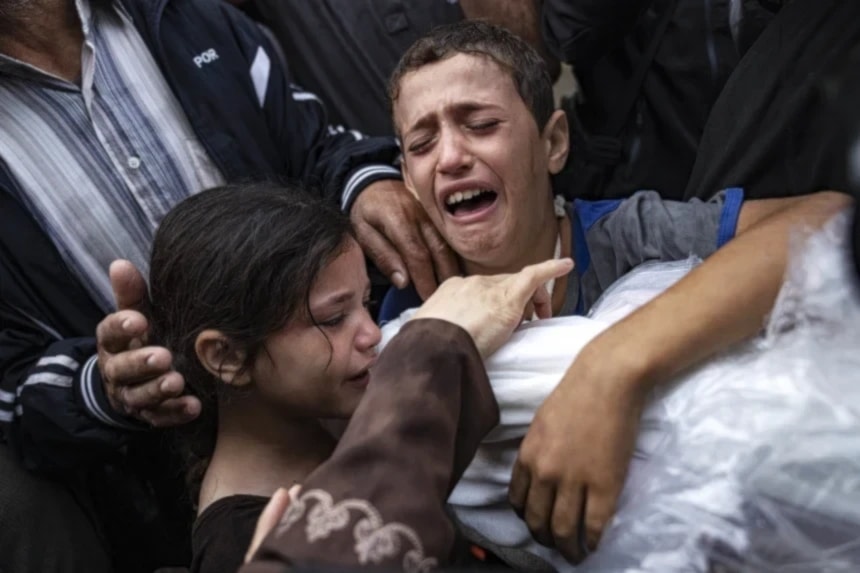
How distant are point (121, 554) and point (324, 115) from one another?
90 cm

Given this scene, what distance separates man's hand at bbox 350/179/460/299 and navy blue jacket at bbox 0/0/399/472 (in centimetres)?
8

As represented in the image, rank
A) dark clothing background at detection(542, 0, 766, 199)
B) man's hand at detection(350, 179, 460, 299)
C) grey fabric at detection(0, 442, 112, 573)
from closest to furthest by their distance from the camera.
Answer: grey fabric at detection(0, 442, 112, 573) → man's hand at detection(350, 179, 460, 299) → dark clothing background at detection(542, 0, 766, 199)

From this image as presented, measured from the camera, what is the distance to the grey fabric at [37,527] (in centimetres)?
176

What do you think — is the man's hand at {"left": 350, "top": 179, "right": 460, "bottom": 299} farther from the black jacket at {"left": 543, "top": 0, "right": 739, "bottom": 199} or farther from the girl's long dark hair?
the black jacket at {"left": 543, "top": 0, "right": 739, "bottom": 199}

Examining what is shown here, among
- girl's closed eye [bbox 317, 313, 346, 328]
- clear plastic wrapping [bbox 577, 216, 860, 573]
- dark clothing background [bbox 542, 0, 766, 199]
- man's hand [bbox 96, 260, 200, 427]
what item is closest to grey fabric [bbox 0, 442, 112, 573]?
man's hand [bbox 96, 260, 200, 427]

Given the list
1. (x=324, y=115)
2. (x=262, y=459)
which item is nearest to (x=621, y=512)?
(x=262, y=459)

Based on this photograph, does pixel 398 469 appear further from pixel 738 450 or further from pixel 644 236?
pixel 644 236

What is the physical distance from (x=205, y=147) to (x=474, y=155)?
511 mm

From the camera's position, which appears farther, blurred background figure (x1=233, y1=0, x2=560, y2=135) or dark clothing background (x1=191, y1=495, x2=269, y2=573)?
blurred background figure (x1=233, y1=0, x2=560, y2=135)

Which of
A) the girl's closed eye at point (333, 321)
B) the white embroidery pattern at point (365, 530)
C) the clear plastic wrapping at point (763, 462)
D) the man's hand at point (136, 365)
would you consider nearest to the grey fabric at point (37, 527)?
the man's hand at point (136, 365)

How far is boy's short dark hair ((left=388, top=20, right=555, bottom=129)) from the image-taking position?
1.83 m

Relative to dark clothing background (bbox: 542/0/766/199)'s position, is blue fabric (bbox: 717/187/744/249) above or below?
below

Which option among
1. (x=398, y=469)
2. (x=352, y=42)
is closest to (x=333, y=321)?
(x=398, y=469)

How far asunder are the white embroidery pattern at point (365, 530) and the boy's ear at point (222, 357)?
1.63 feet
